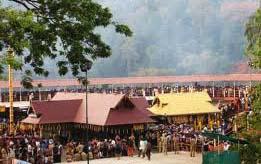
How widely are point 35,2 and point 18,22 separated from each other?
1679 mm

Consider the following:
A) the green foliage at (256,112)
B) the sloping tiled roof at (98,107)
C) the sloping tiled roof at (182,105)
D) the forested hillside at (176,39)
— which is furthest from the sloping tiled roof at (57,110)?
the forested hillside at (176,39)

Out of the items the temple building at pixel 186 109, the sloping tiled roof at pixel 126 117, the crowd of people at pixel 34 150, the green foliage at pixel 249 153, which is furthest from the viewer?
the temple building at pixel 186 109

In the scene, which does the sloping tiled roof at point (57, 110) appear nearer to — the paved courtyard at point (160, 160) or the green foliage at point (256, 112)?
the paved courtyard at point (160, 160)

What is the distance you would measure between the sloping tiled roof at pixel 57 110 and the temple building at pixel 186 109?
4.74 meters

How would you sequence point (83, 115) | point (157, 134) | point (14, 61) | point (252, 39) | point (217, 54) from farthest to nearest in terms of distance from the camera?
point (217, 54) < point (252, 39) < point (83, 115) < point (157, 134) < point (14, 61)

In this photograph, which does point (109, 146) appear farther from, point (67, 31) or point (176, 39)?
point (176, 39)

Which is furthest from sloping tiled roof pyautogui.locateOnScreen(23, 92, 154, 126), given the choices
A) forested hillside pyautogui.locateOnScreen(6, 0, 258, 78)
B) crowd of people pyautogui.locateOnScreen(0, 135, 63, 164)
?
forested hillside pyautogui.locateOnScreen(6, 0, 258, 78)

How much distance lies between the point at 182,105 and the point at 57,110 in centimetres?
775

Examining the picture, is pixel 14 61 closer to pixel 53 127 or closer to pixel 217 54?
pixel 53 127

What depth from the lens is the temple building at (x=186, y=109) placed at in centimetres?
3350

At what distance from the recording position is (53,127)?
30.0 meters

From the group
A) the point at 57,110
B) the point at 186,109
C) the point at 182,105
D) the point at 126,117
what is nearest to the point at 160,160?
the point at 126,117

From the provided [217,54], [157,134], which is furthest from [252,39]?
[217,54]

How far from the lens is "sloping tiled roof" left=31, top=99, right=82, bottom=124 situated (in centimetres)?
2942
